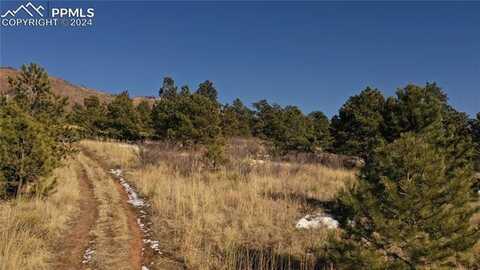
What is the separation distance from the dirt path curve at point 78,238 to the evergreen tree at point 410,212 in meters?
4.26

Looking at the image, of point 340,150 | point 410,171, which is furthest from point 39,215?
point 340,150

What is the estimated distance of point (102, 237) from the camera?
21.8ft

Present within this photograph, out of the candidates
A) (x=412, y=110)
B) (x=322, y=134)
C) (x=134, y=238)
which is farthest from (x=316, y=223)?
(x=322, y=134)

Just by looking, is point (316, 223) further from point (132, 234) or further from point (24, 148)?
point (24, 148)

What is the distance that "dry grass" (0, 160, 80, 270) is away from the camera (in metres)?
5.16

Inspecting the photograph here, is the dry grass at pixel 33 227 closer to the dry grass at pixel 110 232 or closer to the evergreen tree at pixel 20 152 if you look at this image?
the evergreen tree at pixel 20 152

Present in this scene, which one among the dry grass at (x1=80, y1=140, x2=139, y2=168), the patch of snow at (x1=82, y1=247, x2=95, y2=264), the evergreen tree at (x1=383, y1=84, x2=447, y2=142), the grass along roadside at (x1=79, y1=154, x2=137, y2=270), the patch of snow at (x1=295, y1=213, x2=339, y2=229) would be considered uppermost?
the evergreen tree at (x1=383, y1=84, x2=447, y2=142)

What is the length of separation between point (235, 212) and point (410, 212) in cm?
530

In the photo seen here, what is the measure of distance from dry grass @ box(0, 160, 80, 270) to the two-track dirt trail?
228 mm

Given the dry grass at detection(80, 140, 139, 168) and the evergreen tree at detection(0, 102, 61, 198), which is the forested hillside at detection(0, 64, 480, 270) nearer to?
the evergreen tree at detection(0, 102, 61, 198)

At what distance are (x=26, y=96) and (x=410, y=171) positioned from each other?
10.8m

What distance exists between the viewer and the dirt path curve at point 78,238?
217 inches

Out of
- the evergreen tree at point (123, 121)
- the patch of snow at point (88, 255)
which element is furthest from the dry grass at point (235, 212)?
the evergreen tree at point (123, 121)

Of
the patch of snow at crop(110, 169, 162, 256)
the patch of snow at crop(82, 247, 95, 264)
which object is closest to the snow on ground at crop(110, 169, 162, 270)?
the patch of snow at crop(110, 169, 162, 256)
